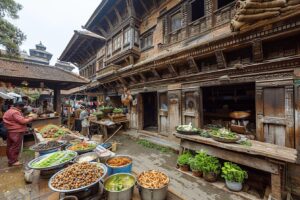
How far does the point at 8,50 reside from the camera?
36.3 ft

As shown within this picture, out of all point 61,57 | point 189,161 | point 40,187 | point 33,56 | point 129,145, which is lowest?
point 129,145

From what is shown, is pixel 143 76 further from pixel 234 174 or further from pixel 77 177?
pixel 77 177

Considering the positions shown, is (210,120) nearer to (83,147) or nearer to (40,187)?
(83,147)

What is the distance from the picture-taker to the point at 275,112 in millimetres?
3895

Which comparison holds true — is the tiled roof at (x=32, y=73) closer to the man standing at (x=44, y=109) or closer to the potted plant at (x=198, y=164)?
the man standing at (x=44, y=109)

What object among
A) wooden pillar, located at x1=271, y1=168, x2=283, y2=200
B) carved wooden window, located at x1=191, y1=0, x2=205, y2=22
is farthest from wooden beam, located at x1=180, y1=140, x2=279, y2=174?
carved wooden window, located at x1=191, y1=0, x2=205, y2=22

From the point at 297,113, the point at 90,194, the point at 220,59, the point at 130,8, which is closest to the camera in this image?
Answer: the point at 90,194

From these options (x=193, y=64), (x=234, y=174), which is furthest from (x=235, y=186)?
(x=193, y=64)

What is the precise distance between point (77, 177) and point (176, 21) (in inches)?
329

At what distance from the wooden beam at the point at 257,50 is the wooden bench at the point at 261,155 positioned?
8.53 ft

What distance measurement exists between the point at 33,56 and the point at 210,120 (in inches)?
1473

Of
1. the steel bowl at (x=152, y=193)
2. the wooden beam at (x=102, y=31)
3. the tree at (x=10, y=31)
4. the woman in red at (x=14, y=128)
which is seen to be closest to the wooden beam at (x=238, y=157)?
the steel bowl at (x=152, y=193)

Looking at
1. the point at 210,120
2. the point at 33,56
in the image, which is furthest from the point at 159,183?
the point at 33,56

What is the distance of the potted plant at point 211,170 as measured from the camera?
404 cm
